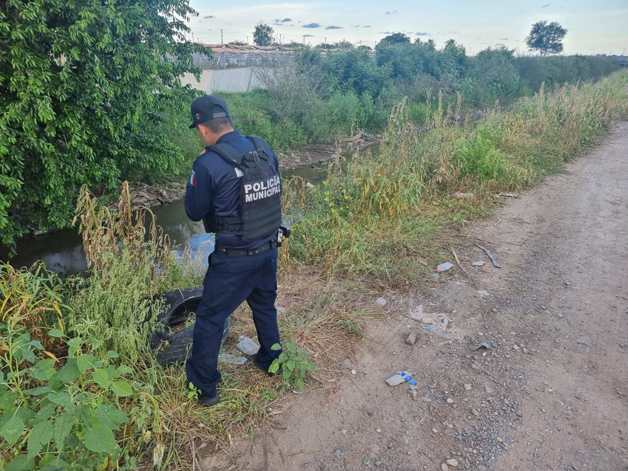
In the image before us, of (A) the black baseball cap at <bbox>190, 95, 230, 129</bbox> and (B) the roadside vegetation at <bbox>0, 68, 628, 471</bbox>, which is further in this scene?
(A) the black baseball cap at <bbox>190, 95, 230, 129</bbox>

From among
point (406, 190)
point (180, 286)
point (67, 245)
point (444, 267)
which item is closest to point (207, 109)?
point (180, 286)

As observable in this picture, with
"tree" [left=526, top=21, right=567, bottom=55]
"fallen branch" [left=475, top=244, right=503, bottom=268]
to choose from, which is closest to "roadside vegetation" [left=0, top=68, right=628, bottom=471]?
"fallen branch" [left=475, top=244, right=503, bottom=268]

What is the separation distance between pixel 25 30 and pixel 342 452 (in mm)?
5747

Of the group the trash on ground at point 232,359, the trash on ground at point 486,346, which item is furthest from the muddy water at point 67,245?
the trash on ground at point 486,346

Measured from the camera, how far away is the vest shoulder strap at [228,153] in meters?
2.34

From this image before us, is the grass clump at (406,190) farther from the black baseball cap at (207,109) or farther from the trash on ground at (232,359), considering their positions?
the black baseball cap at (207,109)

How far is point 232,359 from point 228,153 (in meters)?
1.47

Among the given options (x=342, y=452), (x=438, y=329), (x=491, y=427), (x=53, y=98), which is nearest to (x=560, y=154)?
(x=438, y=329)

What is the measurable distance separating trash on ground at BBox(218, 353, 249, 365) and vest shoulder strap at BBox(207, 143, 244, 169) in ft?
4.62

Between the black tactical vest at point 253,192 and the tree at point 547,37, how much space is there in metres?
53.9

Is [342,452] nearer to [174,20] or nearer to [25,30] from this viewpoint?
[25,30]

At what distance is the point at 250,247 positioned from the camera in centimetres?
250

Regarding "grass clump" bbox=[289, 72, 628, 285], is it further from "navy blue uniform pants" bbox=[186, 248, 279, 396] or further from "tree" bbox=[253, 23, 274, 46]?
"tree" bbox=[253, 23, 274, 46]

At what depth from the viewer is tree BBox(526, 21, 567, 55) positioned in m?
47.5
